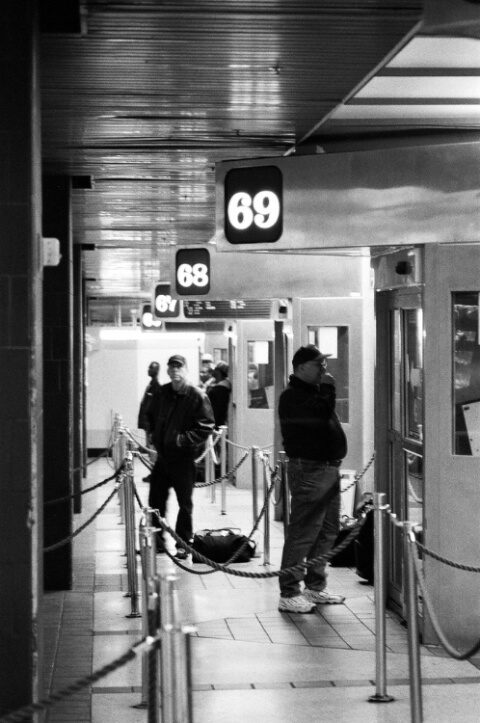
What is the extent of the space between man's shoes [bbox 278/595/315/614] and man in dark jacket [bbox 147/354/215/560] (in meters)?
2.53

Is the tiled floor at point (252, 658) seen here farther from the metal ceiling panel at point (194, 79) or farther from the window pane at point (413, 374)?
the metal ceiling panel at point (194, 79)

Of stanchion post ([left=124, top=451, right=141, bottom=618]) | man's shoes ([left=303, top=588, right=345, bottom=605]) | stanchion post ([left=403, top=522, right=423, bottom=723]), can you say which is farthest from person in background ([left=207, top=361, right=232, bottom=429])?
stanchion post ([left=403, top=522, right=423, bottom=723])

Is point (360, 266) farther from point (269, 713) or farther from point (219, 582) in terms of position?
point (269, 713)

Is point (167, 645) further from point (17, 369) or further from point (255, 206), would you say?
point (255, 206)

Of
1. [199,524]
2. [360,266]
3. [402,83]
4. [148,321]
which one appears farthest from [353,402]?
[148,321]

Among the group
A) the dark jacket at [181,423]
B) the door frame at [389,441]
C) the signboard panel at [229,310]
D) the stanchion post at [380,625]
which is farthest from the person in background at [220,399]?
the stanchion post at [380,625]

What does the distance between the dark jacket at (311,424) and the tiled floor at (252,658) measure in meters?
1.16

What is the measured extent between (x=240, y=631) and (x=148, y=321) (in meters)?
19.1

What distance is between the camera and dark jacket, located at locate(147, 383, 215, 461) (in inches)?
441

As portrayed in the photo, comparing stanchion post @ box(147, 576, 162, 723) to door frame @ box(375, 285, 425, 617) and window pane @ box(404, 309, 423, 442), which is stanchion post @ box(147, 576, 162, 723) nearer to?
window pane @ box(404, 309, 423, 442)

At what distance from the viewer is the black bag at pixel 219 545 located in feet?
34.1

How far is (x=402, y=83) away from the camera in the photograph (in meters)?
6.82

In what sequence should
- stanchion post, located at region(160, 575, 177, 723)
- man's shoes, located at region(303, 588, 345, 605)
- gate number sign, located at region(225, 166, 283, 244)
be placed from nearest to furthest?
stanchion post, located at region(160, 575, 177, 723) < gate number sign, located at region(225, 166, 283, 244) < man's shoes, located at region(303, 588, 345, 605)

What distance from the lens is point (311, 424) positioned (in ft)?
28.3
